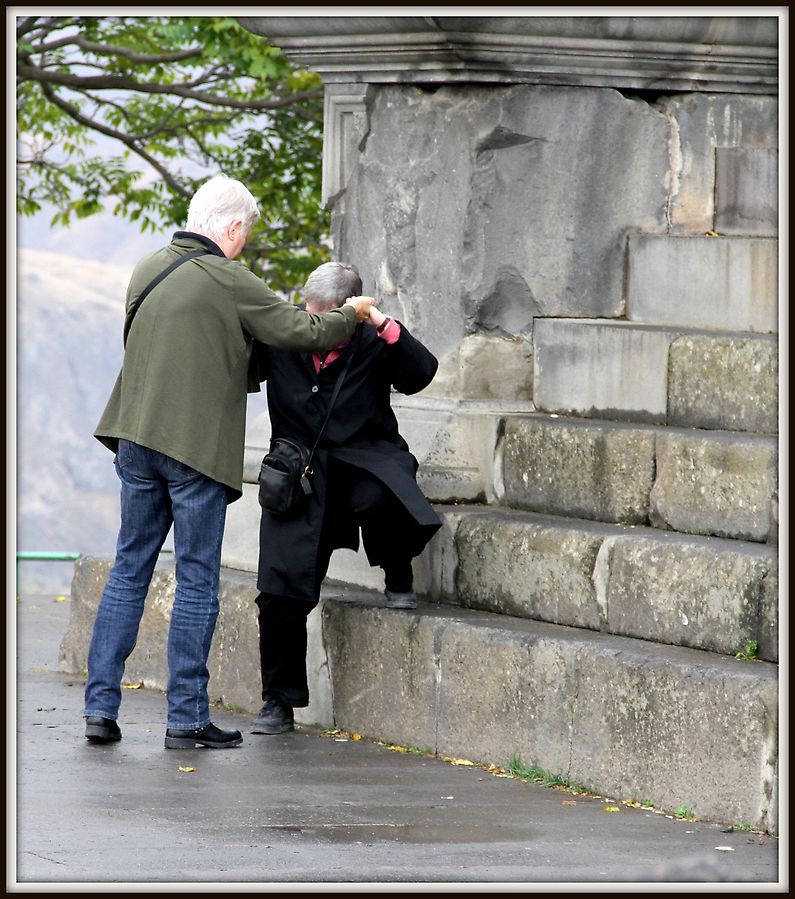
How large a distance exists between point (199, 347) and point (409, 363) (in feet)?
2.29

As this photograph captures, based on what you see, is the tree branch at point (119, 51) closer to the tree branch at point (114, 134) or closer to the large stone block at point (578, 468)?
the tree branch at point (114, 134)

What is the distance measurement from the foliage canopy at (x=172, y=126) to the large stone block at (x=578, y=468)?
23.0 ft

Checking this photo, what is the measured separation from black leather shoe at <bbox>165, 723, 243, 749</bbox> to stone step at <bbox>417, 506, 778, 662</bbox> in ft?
3.03

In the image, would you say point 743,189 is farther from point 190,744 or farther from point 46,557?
point 46,557

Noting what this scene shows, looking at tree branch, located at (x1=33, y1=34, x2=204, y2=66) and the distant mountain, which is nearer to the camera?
tree branch, located at (x1=33, y1=34, x2=204, y2=66)

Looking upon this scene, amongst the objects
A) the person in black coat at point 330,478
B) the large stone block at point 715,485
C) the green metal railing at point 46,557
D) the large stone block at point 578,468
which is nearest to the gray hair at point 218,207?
the person in black coat at point 330,478

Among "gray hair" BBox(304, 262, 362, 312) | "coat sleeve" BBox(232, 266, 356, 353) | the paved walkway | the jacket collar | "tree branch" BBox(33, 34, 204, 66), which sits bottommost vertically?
the paved walkway

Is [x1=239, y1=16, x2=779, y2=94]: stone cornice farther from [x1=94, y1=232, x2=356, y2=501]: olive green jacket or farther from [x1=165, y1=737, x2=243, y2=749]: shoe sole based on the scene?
[x1=165, y1=737, x2=243, y2=749]: shoe sole

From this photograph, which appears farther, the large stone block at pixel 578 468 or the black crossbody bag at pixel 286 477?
the large stone block at pixel 578 468

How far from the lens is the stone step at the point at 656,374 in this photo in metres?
5.72

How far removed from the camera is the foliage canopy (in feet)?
44.0

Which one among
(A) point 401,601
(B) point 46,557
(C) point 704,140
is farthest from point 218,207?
(B) point 46,557

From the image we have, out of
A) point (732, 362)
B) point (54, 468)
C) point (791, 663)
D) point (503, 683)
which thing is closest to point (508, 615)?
point (503, 683)

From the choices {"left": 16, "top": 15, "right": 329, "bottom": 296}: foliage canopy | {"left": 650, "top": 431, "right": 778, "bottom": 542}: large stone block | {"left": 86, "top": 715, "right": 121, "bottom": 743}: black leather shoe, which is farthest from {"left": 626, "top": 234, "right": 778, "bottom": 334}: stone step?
{"left": 16, "top": 15, "right": 329, "bottom": 296}: foliage canopy
